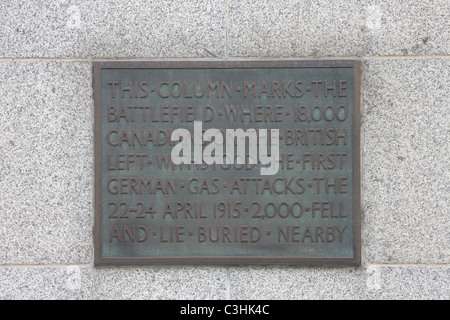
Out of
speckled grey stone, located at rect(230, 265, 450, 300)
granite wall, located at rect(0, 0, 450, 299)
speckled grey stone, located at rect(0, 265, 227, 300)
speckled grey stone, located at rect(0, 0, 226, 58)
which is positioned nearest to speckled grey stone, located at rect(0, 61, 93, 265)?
granite wall, located at rect(0, 0, 450, 299)

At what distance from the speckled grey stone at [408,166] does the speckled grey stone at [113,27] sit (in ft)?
4.76

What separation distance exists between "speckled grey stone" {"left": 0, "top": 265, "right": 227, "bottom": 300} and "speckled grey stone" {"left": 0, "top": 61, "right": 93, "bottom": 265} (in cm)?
11

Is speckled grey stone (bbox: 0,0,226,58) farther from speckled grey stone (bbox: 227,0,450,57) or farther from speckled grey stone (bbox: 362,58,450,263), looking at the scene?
speckled grey stone (bbox: 362,58,450,263)

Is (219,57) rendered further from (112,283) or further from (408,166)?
(112,283)

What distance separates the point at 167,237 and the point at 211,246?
1.21 feet

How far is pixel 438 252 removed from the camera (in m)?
4.16

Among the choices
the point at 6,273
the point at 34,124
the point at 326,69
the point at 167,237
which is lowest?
the point at 6,273

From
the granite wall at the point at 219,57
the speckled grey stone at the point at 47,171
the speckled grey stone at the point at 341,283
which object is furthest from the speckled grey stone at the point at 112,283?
the speckled grey stone at the point at 341,283

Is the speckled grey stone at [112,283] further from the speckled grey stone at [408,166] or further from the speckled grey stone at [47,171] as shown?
the speckled grey stone at [408,166]

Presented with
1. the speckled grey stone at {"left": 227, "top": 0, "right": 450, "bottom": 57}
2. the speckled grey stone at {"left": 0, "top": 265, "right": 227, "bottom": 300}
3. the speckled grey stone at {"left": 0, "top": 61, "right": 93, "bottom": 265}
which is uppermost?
the speckled grey stone at {"left": 227, "top": 0, "right": 450, "bottom": 57}

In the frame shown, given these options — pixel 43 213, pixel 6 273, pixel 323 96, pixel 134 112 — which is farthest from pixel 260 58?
pixel 6 273

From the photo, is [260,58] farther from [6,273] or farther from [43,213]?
[6,273]

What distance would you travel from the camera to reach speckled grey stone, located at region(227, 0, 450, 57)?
420 centimetres

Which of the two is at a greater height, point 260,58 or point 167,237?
point 260,58
